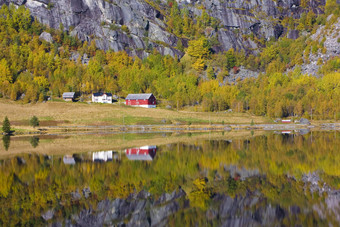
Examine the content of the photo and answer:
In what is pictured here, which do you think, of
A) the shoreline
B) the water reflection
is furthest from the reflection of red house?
the shoreline

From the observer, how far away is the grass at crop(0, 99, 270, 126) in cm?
11094

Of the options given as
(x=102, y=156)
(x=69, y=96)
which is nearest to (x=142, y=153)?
(x=102, y=156)

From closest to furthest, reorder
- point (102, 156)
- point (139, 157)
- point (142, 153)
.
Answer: point (139, 157), point (102, 156), point (142, 153)

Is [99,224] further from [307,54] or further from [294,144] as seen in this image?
[307,54]

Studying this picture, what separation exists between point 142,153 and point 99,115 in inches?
2398

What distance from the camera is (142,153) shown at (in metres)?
58.6

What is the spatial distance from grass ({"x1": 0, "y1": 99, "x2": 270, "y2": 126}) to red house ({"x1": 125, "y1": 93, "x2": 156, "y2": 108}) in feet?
52.2

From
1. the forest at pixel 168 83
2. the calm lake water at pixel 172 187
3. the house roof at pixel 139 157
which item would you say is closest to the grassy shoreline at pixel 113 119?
the forest at pixel 168 83

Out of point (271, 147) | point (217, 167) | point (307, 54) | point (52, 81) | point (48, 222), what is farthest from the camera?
point (307, 54)

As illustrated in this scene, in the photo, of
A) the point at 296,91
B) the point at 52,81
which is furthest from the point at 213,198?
the point at 52,81

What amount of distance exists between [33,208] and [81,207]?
354 centimetres

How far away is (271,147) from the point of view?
6338cm

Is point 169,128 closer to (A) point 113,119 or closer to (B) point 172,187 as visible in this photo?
(A) point 113,119

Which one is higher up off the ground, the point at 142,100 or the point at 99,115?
the point at 142,100
